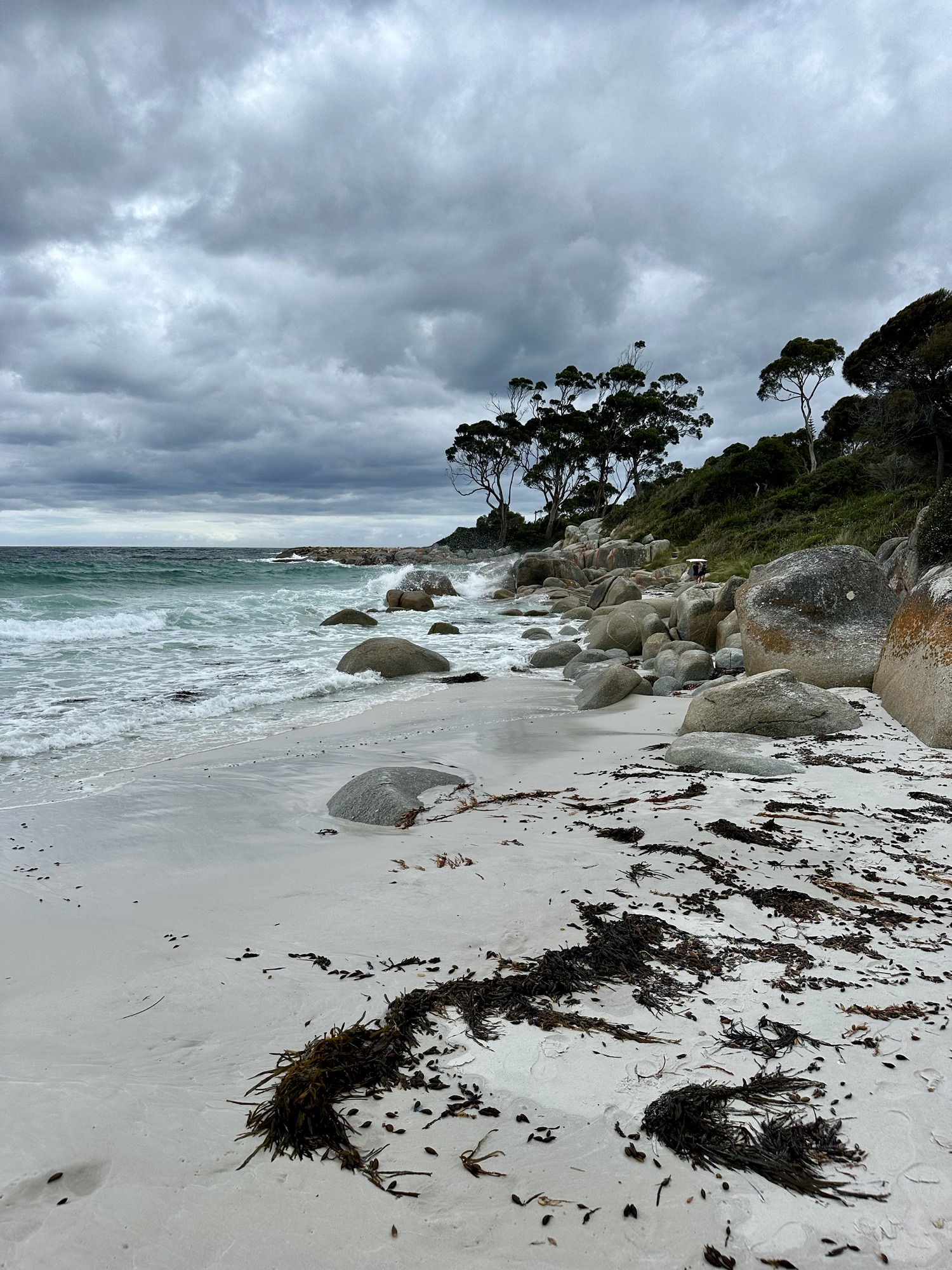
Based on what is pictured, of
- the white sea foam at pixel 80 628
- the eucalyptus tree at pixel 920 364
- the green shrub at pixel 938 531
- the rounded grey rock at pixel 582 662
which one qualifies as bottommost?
the rounded grey rock at pixel 582 662

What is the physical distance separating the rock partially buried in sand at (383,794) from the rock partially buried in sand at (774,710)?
277 centimetres

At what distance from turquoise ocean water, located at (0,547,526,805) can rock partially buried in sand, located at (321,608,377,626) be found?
1.42ft

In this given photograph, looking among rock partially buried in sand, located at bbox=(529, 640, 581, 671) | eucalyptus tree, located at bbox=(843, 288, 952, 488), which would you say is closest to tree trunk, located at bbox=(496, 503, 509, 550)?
eucalyptus tree, located at bbox=(843, 288, 952, 488)

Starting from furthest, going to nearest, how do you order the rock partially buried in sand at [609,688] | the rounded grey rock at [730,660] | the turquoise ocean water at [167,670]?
the rounded grey rock at [730,660] → the rock partially buried in sand at [609,688] → the turquoise ocean water at [167,670]

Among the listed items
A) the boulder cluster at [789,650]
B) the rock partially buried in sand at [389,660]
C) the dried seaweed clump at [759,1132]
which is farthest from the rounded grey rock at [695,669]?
the dried seaweed clump at [759,1132]

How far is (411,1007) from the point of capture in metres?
2.36

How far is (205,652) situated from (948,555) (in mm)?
12488

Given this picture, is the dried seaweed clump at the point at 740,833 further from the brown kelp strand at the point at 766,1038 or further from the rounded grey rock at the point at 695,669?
the rounded grey rock at the point at 695,669

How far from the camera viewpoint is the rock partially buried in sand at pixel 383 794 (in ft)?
15.5

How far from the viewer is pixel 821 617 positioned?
834 centimetres

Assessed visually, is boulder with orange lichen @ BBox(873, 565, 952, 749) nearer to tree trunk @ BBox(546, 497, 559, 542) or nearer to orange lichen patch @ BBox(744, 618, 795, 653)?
orange lichen patch @ BBox(744, 618, 795, 653)

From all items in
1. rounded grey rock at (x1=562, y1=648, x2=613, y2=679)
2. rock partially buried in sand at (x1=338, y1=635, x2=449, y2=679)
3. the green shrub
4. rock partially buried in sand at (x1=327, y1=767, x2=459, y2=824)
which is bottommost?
rounded grey rock at (x1=562, y1=648, x2=613, y2=679)

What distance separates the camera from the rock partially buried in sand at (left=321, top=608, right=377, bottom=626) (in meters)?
18.5

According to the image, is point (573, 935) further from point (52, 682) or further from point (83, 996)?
point (52, 682)
